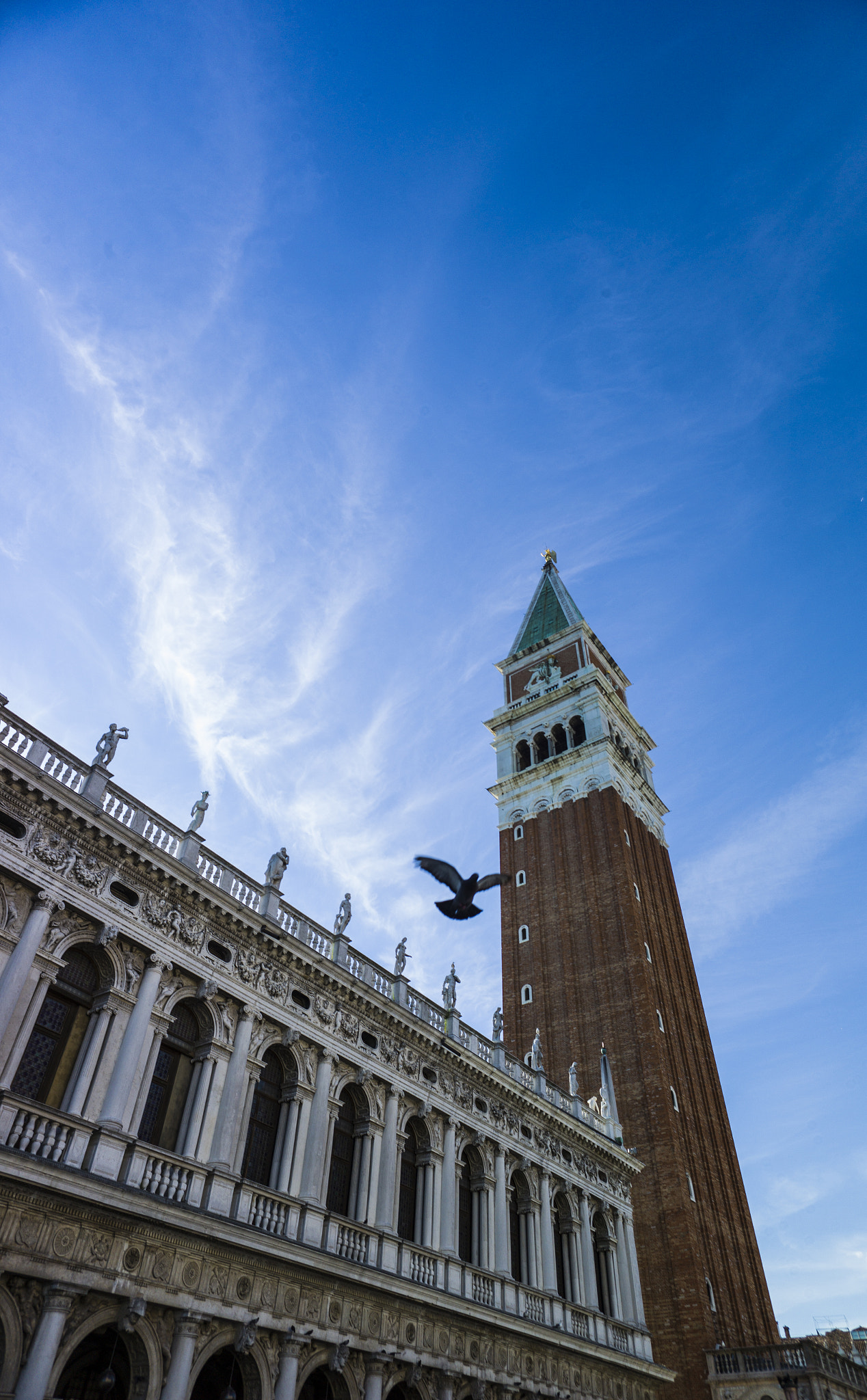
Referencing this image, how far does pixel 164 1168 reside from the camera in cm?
1672

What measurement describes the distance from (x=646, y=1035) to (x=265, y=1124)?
24244 millimetres

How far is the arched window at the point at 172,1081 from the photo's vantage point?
57.9 feet

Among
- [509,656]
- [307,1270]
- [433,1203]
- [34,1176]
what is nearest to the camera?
[34,1176]

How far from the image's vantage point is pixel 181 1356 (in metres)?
15.6

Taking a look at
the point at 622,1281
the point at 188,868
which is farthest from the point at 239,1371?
the point at 622,1281

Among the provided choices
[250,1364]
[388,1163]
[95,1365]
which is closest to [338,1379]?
[250,1364]

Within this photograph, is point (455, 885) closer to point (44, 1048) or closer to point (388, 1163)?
point (388, 1163)

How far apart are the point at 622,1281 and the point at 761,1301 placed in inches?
509

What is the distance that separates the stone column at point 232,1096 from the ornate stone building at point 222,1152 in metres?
0.04

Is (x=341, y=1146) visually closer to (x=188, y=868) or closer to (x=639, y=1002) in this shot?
(x=188, y=868)

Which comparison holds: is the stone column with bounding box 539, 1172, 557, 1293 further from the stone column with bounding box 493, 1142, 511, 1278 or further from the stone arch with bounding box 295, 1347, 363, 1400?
the stone arch with bounding box 295, 1347, 363, 1400

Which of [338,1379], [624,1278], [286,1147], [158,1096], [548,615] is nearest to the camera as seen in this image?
[158,1096]

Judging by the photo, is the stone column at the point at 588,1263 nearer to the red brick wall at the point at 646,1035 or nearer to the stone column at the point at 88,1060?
the red brick wall at the point at 646,1035

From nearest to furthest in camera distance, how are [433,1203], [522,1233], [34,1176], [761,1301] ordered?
[34,1176]
[433,1203]
[522,1233]
[761,1301]
